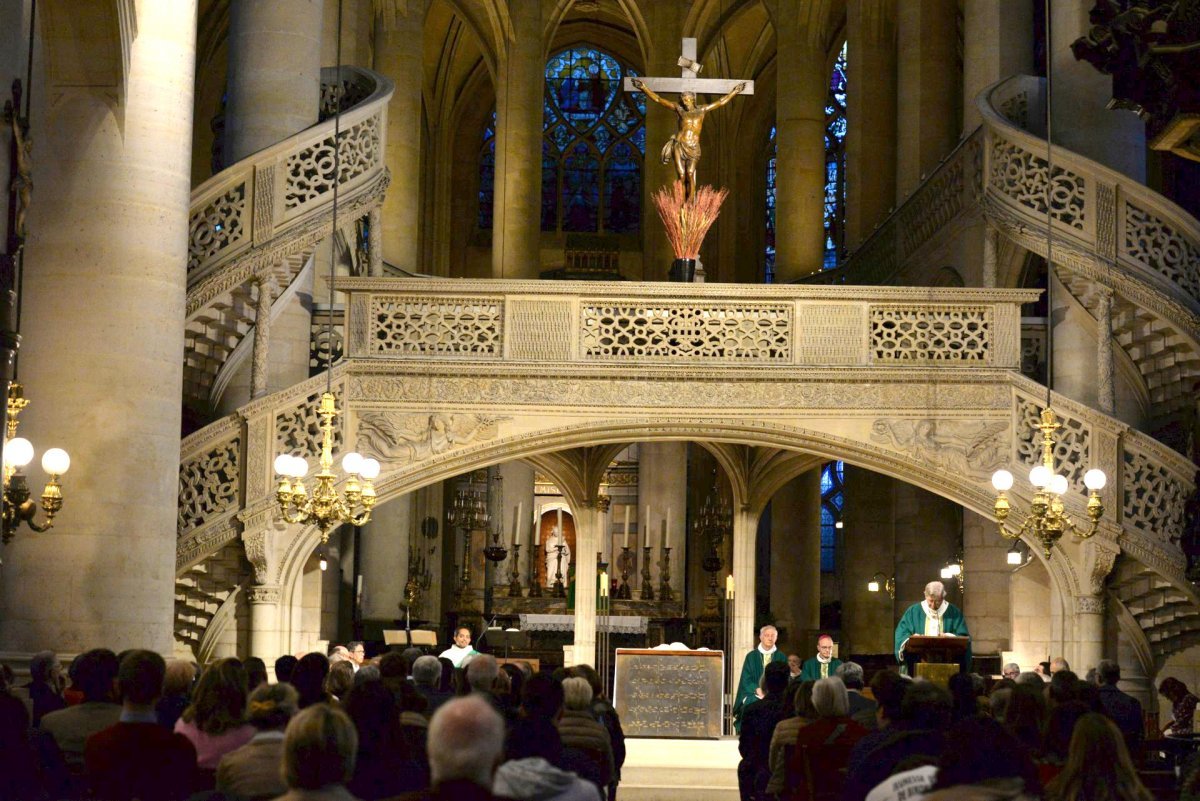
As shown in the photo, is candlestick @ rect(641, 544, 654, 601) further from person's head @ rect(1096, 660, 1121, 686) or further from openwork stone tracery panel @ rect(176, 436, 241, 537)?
person's head @ rect(1096, 660, 1121, 686)

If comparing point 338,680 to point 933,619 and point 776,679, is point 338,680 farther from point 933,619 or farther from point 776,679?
point 933,619

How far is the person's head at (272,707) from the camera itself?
6.51m

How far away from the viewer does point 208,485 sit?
16.5m

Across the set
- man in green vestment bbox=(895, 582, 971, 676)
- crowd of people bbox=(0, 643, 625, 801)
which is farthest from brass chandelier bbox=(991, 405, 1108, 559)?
crowd of people bbox=(0, 643, 625, 801)

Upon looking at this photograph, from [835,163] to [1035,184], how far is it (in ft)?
59.4

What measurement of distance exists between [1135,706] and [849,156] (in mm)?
18287

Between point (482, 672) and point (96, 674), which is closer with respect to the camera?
point (96, 674)

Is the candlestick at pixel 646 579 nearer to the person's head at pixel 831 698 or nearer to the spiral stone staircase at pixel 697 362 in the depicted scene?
the spiral stone staircase at pixel 697 362

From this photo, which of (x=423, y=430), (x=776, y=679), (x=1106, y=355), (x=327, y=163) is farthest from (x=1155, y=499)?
(x=327, y=163)

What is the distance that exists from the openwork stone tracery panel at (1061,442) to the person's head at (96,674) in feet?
37.9

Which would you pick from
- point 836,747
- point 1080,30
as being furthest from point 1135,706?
point 1080,30

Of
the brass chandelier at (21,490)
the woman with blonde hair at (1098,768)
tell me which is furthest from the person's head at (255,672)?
the woman with blonde hair at (1098,768)

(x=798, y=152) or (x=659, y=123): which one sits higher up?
(x=659, y=123)

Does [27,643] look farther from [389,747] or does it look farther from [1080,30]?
[1080,30]
